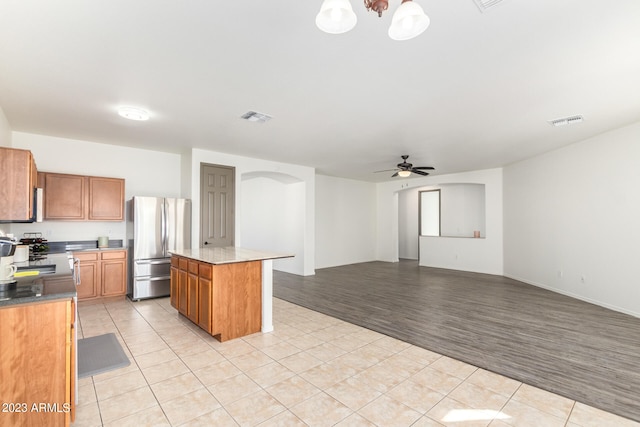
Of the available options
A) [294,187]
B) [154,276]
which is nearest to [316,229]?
[294,187]

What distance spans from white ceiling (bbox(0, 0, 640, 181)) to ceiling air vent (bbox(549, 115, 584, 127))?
137 millimetres

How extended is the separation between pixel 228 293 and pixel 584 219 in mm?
5812

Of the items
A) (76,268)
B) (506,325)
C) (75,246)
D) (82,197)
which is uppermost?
(82,197)

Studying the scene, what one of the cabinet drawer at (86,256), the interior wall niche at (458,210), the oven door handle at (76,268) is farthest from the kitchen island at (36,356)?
the interior wall niche at (458,210)

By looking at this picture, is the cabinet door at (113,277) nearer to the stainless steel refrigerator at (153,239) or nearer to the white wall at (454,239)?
the stainless steel refrigerator at (153,239)

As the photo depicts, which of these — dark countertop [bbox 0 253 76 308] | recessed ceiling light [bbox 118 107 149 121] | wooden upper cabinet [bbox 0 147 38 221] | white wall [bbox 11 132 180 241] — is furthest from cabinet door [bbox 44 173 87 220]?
dark countertop [bbox 0 253 76 308]

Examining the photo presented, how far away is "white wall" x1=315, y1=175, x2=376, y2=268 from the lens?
8.76m

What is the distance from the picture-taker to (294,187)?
7.95 meters

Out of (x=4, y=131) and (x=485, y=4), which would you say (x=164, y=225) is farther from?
(x=485, y=4)

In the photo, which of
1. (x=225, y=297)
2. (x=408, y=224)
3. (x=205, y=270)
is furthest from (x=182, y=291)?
(x=408, y=224)

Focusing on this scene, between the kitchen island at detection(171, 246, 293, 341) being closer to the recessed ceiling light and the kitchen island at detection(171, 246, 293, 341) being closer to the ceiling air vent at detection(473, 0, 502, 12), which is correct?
the recessed ceiling light

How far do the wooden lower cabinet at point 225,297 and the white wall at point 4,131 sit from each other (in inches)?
113

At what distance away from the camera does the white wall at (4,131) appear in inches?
153

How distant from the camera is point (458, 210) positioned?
376 inches
